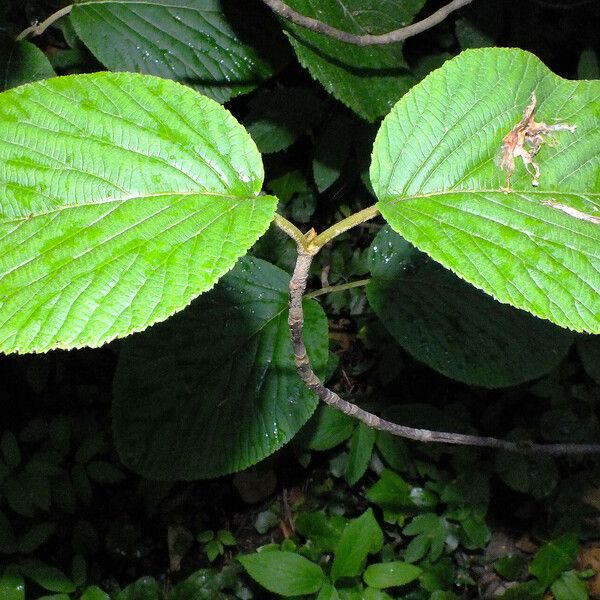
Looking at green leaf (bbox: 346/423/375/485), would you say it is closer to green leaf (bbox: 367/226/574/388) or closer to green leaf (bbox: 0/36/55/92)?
green leaf (bbox: 367/226/574/388)

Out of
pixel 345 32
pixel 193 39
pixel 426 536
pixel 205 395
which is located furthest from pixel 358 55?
pixel 426 536

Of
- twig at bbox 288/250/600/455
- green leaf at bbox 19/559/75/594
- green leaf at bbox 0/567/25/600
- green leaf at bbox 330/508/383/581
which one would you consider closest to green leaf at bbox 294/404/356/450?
green leaf at bbox 330/508/383/581

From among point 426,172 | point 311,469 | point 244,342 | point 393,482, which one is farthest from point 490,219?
point 311,469

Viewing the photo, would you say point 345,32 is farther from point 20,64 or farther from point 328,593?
point 328,593

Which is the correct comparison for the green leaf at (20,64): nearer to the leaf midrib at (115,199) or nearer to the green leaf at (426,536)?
the leaf midrib at (115,199)

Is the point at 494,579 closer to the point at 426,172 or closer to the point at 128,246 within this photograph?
the point at 426,172

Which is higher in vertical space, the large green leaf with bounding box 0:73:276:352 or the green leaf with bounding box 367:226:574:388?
the large green leaf with bounding box 0:73:276:352
